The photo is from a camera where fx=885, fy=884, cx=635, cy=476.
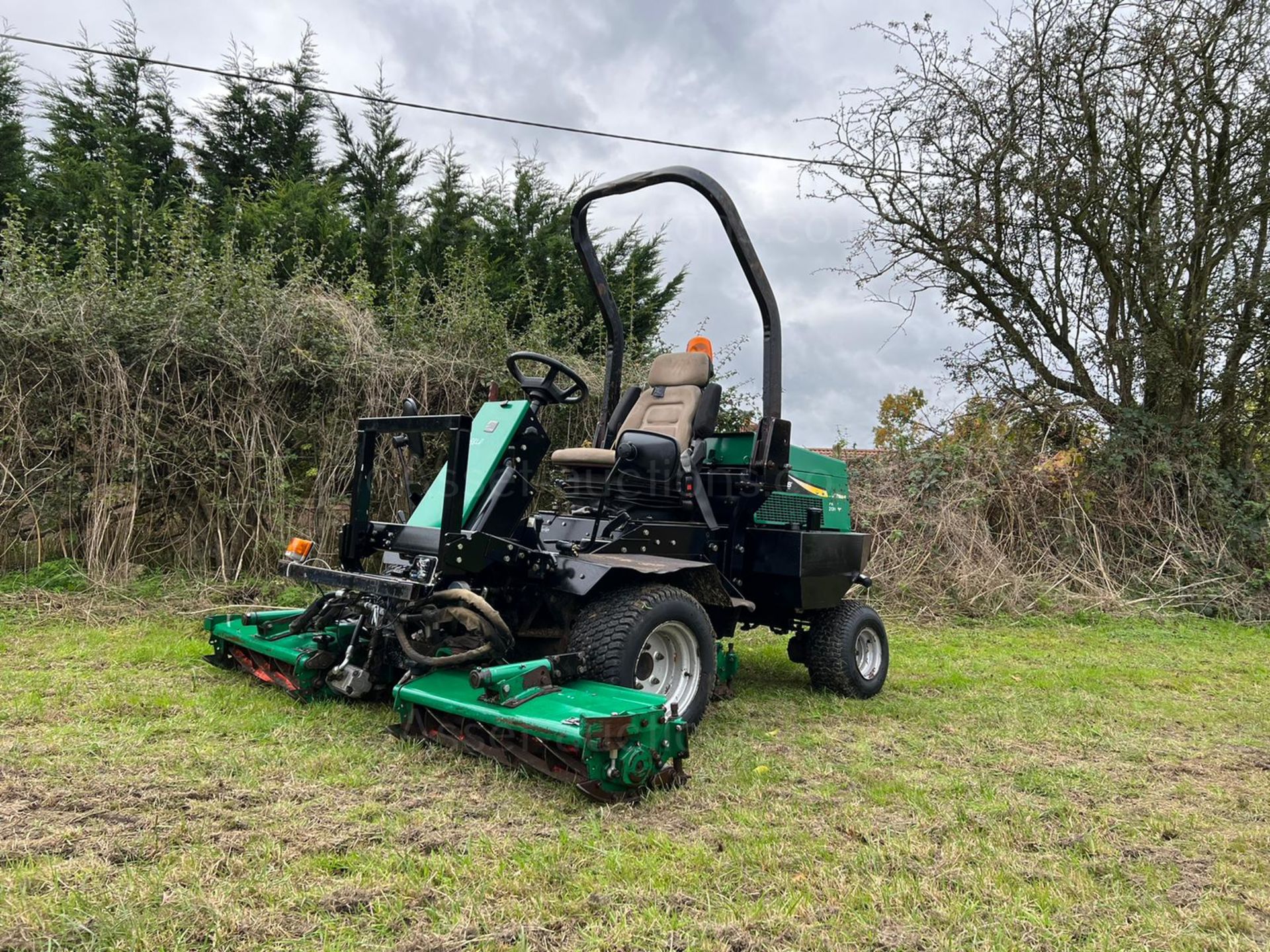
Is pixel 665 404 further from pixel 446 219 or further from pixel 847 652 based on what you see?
pixel 446 219


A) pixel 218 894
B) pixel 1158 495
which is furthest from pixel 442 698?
pixel 1158 495

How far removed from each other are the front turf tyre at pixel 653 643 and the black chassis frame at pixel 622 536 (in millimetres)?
125

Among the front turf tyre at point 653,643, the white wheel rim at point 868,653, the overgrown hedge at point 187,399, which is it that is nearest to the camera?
the front turf tyre at point 653,643

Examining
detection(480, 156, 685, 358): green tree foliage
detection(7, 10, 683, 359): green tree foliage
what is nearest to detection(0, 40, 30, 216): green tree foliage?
detection(7, 10, 683, 359): green tree foliage

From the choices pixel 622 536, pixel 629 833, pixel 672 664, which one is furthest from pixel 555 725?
pixel 622 536

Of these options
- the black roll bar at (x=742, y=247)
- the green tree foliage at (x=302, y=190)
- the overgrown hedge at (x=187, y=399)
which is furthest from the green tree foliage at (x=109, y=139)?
the black roll bar at (x=742, y=247)

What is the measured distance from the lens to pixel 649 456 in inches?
Answer: 178

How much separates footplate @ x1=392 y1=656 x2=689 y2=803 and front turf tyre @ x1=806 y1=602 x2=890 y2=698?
191 centimetres

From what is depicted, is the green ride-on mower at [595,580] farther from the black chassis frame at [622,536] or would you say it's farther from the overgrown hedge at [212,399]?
the overgrown hedge at [212,399]

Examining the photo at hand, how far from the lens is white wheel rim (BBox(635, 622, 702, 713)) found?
393 centimetres

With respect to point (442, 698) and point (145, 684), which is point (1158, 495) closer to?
point (442, 698)

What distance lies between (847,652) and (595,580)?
6.42 feet

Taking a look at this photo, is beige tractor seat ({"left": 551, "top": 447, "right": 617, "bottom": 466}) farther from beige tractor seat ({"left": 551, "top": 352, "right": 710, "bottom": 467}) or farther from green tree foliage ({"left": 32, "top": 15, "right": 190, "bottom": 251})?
green tree foliage ({"left": 32, "top": 15, "right": 190, "bottom": 251})

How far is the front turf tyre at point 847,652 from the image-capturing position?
5.02m
